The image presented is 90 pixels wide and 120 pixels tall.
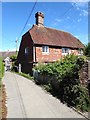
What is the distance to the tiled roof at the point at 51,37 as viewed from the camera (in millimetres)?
32656

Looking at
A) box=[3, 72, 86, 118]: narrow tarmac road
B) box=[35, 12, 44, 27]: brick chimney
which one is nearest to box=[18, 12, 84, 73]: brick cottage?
box=[35, 12, 44, 27]: brick chimney

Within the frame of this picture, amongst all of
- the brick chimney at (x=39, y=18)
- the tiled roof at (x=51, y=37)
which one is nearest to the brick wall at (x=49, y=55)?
the tiled roof at (x=51, y=37)

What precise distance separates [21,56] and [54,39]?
7.11 metres

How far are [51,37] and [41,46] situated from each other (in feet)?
14.1

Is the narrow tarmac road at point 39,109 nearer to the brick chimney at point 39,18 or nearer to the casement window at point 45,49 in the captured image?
the casement window at point 45,49

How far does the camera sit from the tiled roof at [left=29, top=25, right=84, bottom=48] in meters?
32.7

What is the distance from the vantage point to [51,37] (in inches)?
1390

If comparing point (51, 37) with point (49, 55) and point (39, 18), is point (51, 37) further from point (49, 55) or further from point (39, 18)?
point (49, 55)

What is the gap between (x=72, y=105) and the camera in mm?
11258

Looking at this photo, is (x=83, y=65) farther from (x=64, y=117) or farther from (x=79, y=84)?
(x=64, y=117)

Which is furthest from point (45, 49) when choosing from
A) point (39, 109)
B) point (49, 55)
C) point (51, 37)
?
point (39, 109)

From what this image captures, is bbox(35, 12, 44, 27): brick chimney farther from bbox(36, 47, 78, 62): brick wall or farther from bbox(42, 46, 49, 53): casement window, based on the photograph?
bbox(36, 47, 78, 62): brick wall

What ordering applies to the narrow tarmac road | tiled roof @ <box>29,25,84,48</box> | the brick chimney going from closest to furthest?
the narrow tarmac road < tiled roof @ <box>29,25,84,48</box> < the brick chimney

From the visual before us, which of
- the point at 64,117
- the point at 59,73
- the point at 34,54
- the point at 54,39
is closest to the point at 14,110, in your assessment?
the point at 64,117
